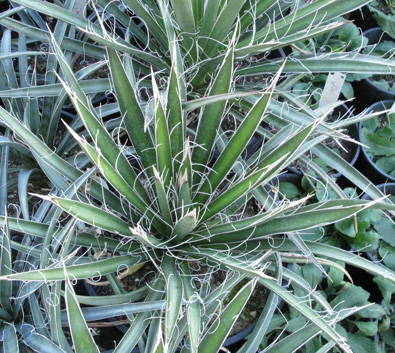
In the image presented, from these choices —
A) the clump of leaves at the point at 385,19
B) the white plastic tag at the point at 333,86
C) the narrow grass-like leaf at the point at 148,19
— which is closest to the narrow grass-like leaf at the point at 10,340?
the narrow grass-like leaf at the point at 148,19

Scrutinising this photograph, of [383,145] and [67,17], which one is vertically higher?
[67,17]

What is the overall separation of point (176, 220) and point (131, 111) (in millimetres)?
266

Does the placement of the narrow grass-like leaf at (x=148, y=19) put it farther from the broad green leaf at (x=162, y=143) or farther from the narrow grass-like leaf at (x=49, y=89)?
the broad green leaf at (x=162, y=143)

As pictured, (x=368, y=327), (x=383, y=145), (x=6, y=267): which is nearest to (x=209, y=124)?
(x=6, y=267)

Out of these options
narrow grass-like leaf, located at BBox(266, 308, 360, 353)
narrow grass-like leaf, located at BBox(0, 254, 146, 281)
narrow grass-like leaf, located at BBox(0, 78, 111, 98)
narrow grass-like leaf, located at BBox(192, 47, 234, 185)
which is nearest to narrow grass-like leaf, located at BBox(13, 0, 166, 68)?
narrow grass-like leaf, located at BBox(0, 78, 111, 98)

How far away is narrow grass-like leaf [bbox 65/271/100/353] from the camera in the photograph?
2.33 ft

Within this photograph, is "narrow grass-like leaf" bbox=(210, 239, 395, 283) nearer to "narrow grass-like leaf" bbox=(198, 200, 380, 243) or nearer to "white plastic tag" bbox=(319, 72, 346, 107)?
"narrow grass-like leaf" bbox=(198, 200, 380, 243)

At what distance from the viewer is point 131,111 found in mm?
954

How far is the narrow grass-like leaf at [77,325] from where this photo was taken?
711 millimetres

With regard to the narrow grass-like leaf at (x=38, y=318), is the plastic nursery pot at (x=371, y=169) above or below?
below

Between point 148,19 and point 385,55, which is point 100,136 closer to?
point 148,19

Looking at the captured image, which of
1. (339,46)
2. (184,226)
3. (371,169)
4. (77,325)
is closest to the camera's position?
(77,325)

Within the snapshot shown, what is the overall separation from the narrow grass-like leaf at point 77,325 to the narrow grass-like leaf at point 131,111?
351 millimetres

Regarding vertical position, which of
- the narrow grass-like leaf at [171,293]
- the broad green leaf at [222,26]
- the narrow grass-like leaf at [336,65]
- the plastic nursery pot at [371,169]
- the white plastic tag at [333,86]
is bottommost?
the plastic nursery pot at [371,169]
